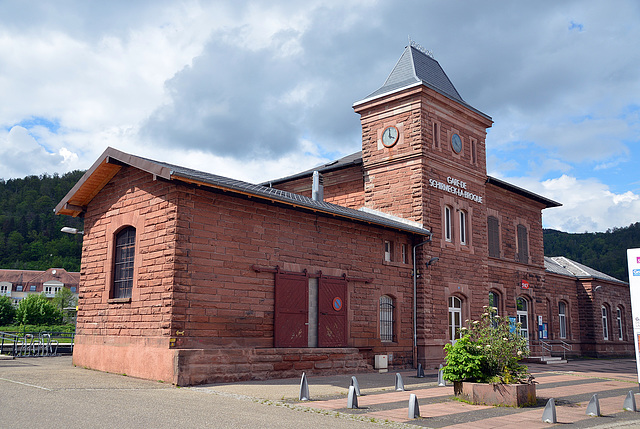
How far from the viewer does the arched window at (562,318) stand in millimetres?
33281

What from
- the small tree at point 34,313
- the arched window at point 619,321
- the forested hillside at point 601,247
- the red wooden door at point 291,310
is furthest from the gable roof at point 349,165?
the small tree at point 34,313

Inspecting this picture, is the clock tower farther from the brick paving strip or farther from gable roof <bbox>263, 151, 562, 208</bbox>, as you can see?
the brick paving strip

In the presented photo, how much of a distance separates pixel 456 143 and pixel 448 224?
3493mm

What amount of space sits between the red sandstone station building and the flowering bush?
17.5 feet

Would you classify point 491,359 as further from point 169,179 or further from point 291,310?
point 169,179

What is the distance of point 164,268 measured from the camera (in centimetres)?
1375

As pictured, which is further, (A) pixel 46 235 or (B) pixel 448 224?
(A) pixel 46 235

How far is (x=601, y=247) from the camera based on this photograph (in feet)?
228

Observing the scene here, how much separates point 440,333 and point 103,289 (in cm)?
1197

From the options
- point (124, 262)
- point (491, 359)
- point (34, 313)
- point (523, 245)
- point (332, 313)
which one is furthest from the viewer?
point (34, 313)

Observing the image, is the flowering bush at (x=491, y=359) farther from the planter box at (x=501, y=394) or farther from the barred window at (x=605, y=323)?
the barred window at (x=605, y=323)

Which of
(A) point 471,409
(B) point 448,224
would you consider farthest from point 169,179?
(B) point 448,224

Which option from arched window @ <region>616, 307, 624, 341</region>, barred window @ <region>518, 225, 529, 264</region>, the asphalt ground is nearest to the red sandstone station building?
barred window @ <region>518, 225, 529, 264</region>

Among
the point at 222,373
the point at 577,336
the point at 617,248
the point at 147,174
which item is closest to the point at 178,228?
the point at 147,174
